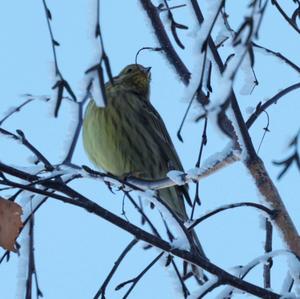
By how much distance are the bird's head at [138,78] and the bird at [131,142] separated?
12.3 inches

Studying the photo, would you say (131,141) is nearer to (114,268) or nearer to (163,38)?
(163,38)

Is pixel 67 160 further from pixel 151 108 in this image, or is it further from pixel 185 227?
pixel 151 108

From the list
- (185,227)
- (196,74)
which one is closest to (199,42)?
(196,74)

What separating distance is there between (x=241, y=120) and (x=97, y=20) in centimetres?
114

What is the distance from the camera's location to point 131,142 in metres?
5.87

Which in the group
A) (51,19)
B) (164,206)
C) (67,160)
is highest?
(51,19)

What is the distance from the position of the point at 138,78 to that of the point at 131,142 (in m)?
1.13

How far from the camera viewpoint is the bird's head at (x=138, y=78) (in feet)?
22.1

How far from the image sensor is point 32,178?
229 centimetres

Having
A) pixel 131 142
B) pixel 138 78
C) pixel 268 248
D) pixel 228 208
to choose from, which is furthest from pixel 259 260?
pixel 138 78

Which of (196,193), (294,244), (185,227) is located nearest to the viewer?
(185,227)

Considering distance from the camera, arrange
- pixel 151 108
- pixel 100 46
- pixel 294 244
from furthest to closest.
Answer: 1. pixel 151 108
2. pixel 294 244
3. pixel 100 46

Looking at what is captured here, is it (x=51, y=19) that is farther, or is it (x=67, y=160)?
(x=67, y=160)

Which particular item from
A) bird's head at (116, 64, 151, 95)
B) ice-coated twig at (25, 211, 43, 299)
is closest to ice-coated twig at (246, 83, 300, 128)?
ice-coated twig at (25, 211, 43, 299)
